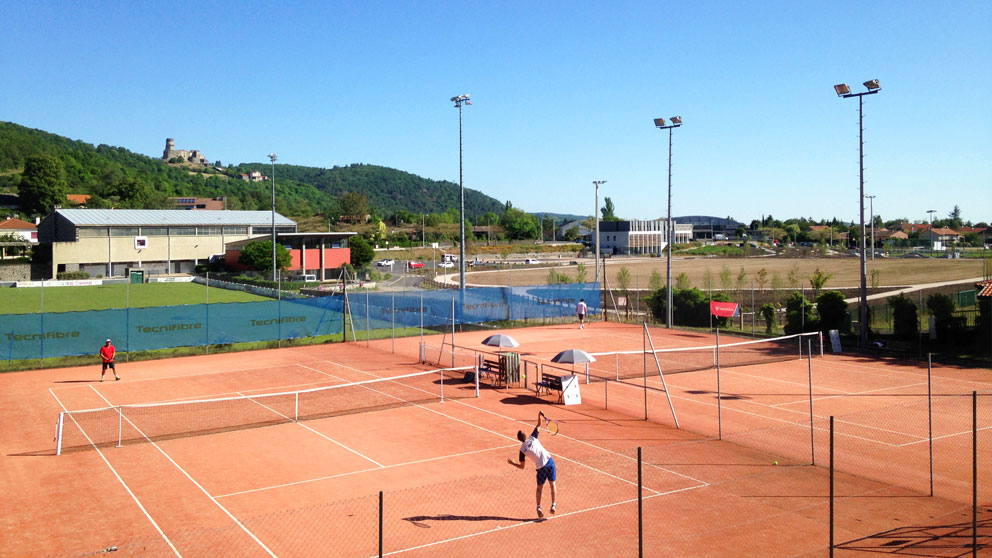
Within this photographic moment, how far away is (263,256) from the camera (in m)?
72.6

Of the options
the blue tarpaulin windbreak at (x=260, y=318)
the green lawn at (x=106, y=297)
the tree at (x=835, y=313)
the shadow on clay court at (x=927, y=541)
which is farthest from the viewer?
the green lawn at (x=106, y=297)

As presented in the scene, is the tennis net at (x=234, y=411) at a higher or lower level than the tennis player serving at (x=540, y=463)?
lower

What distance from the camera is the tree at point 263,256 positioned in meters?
72.6

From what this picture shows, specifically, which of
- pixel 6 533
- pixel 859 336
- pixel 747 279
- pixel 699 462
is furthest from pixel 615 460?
pixel 747 279

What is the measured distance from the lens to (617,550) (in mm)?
10773

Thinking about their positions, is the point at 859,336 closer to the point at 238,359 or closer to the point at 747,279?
the point at 238,359

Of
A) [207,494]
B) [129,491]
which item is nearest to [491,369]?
[207,494]

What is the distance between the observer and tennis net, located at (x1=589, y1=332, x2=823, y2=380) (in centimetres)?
2711

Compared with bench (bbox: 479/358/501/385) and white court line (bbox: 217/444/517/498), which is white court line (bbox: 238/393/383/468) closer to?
white court line (bbox: 217/444/517/498)

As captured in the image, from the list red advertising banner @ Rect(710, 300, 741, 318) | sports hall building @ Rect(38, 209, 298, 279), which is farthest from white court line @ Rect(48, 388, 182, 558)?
sports hall building @ Rect(38, 209, 298, 279)

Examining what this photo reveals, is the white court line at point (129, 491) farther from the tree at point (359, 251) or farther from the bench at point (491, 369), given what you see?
the tree at point (359, 251)

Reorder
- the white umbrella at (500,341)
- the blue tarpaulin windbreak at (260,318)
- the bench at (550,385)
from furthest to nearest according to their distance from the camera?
the blue tarpaulin windbreak at (260,318) < the white umbrella at (500,341) < the bench at (550,385)

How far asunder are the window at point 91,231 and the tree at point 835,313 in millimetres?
69870

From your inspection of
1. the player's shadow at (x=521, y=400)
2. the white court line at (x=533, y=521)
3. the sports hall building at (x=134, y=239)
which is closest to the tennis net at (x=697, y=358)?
the player's shadow at (x=521, y=400)
